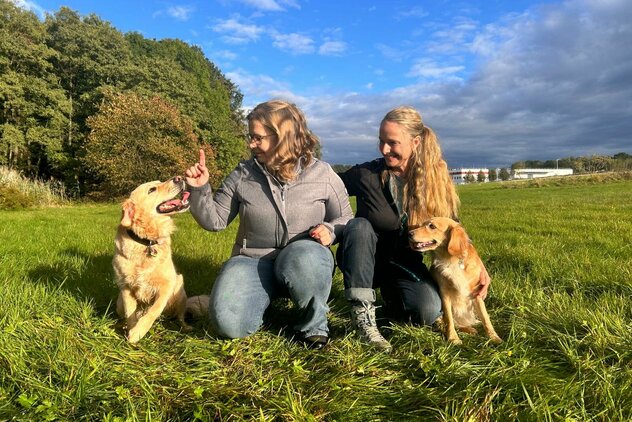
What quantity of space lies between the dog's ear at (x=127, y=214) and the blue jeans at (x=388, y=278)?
164 cm

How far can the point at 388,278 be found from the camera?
11.3 ft

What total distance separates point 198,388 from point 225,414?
0.68 feet

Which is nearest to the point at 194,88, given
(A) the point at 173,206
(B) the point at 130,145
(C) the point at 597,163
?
(B) the point at 130,145

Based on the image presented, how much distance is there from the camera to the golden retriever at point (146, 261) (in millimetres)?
3205

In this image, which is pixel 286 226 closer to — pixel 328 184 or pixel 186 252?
pixel 328 184

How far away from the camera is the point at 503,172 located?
94062 mm

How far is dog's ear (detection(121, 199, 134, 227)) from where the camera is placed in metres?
3.23

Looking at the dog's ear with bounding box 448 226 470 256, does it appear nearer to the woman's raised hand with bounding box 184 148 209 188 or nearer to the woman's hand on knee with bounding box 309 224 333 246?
the woman's hand on knee with bounding box 309 224 333 246

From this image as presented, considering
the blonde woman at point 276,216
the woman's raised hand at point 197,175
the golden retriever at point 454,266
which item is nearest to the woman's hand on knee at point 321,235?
the blonde woman at point 276,216

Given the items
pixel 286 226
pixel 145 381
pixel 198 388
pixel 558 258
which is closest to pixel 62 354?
pixel 145 381

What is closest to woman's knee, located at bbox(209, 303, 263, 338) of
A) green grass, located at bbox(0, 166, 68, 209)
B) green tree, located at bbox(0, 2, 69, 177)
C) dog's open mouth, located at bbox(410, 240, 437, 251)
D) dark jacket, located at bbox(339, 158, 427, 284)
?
dark jacket, located at bbox(339, 158, 427, 284)

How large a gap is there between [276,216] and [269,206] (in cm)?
9

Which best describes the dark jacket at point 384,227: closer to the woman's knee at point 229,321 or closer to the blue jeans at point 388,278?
the blue jeans at point 388,278

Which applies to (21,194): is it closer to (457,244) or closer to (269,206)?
(269,206)
